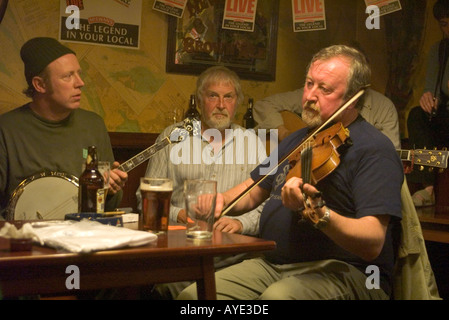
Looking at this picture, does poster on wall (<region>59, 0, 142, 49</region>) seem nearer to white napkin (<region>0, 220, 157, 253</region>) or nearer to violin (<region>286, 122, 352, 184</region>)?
violin (<region>286, 122, 352, 184</region>)

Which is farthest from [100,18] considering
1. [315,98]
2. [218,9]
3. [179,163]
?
[315,98]

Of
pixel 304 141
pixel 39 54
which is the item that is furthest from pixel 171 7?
pixel 304 141

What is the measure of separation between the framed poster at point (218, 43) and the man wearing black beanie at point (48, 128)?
1.12m

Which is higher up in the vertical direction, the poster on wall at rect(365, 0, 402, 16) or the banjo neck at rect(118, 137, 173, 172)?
the poster on wall at rect(365, 0, 402, 16)

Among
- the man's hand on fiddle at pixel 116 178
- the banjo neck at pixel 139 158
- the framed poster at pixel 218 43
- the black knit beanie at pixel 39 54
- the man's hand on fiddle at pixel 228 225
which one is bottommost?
the man's hand on fiddle at pixel 228 225

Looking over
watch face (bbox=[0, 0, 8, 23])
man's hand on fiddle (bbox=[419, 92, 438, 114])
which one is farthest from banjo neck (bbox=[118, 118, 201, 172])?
man's hand on fiddle (bbox=[419, 92, 438, 114])

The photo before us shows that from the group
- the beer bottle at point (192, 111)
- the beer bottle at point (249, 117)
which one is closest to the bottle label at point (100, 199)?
the beer bottle at point (192, 111)

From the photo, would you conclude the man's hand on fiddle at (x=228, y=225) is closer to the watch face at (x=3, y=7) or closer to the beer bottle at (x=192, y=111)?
the beer bottle at (x=192, y=111)

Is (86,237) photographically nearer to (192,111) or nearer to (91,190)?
(91,190)

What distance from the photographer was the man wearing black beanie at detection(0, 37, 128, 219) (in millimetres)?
2619

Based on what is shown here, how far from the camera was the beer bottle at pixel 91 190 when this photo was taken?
1.82 metres

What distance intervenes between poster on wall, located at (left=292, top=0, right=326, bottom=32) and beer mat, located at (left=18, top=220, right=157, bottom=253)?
286 centimetres
